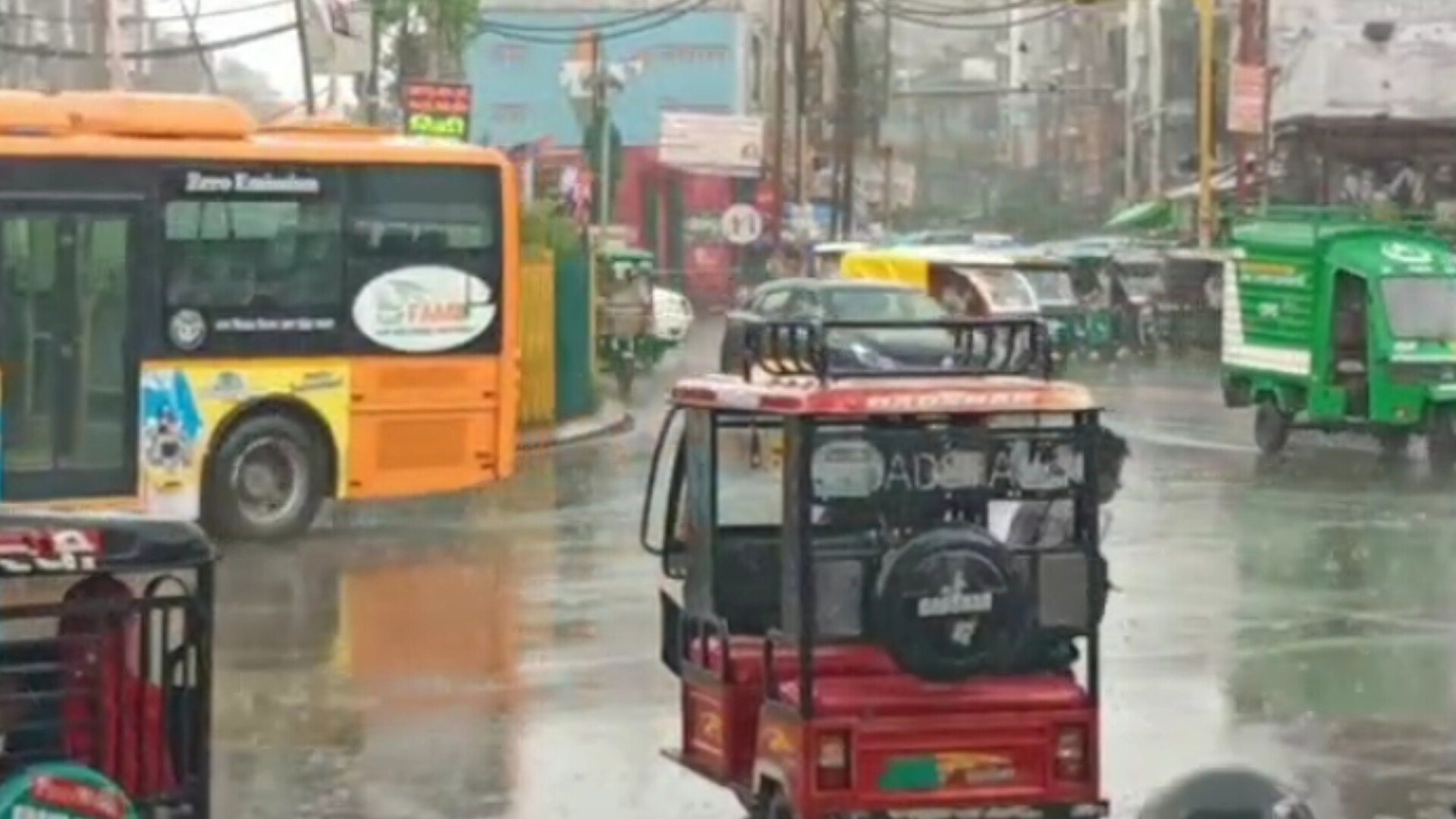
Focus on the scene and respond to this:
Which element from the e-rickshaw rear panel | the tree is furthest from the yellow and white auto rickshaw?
the e-rickshaw rear panel

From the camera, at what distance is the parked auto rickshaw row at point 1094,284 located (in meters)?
44.5

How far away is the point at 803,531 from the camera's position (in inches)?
397

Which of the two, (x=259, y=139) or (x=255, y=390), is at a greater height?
(x=259, y=139)

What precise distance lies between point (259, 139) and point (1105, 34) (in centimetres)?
8898

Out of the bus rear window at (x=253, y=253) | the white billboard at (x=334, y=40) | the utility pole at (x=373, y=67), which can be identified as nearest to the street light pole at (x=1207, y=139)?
the utility pole at (x=373, y=67)

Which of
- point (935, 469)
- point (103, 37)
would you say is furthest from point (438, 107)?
point (935, 469)

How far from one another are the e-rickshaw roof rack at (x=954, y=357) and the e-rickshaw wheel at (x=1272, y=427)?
20.0 meters

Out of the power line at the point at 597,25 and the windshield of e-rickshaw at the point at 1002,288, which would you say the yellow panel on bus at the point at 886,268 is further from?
the power line at the point at 597,25

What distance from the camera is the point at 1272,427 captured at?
101 feet

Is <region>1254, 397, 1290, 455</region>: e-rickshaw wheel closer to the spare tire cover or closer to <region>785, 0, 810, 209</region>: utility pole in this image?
the spare tire cover

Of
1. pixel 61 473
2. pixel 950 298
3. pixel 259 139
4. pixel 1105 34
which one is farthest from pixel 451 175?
pixel 1105 34

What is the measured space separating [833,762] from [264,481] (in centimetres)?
1222

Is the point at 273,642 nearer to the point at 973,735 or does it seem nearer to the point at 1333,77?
the point at 973,735

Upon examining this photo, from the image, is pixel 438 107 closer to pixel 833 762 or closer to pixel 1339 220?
pixel 1339 220
